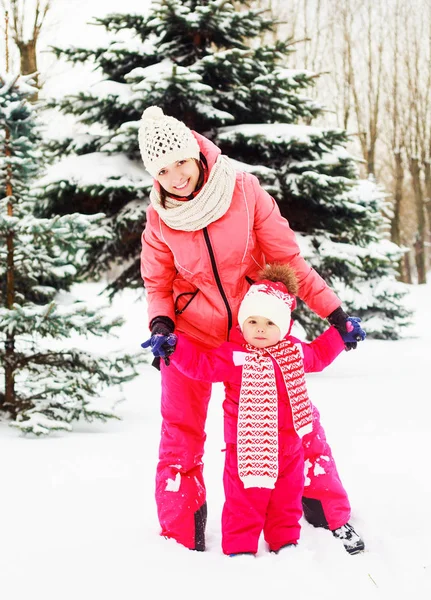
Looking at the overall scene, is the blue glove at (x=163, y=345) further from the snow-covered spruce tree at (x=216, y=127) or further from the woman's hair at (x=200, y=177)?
the snow-covered spruce tree at (x=216, y=127)

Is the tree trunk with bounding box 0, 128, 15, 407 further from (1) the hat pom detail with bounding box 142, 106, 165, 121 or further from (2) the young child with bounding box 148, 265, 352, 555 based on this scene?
(2) the young child with bounding box 148, 265, 352, 555

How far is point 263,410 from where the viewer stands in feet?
7.36

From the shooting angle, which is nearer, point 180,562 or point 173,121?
point 180,562

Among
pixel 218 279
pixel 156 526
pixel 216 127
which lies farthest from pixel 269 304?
pixel 216 127

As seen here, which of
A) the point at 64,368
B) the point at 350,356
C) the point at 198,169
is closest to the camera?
the point at 198,169

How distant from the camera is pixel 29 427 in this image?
384cm

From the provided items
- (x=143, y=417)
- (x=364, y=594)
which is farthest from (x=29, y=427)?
(x=364, y=594)

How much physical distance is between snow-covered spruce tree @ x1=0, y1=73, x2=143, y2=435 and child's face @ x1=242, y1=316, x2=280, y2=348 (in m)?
1.99

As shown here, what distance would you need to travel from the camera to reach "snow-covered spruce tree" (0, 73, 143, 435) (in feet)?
13.1

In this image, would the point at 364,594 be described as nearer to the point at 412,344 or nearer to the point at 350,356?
the point at 350,356

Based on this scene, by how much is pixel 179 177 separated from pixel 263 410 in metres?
1.01

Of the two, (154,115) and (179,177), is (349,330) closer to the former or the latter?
(179,177)

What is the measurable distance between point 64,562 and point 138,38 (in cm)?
696

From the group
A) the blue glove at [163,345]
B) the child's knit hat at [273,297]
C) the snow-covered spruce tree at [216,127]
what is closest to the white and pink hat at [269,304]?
the child's knit hat at [273,297]
